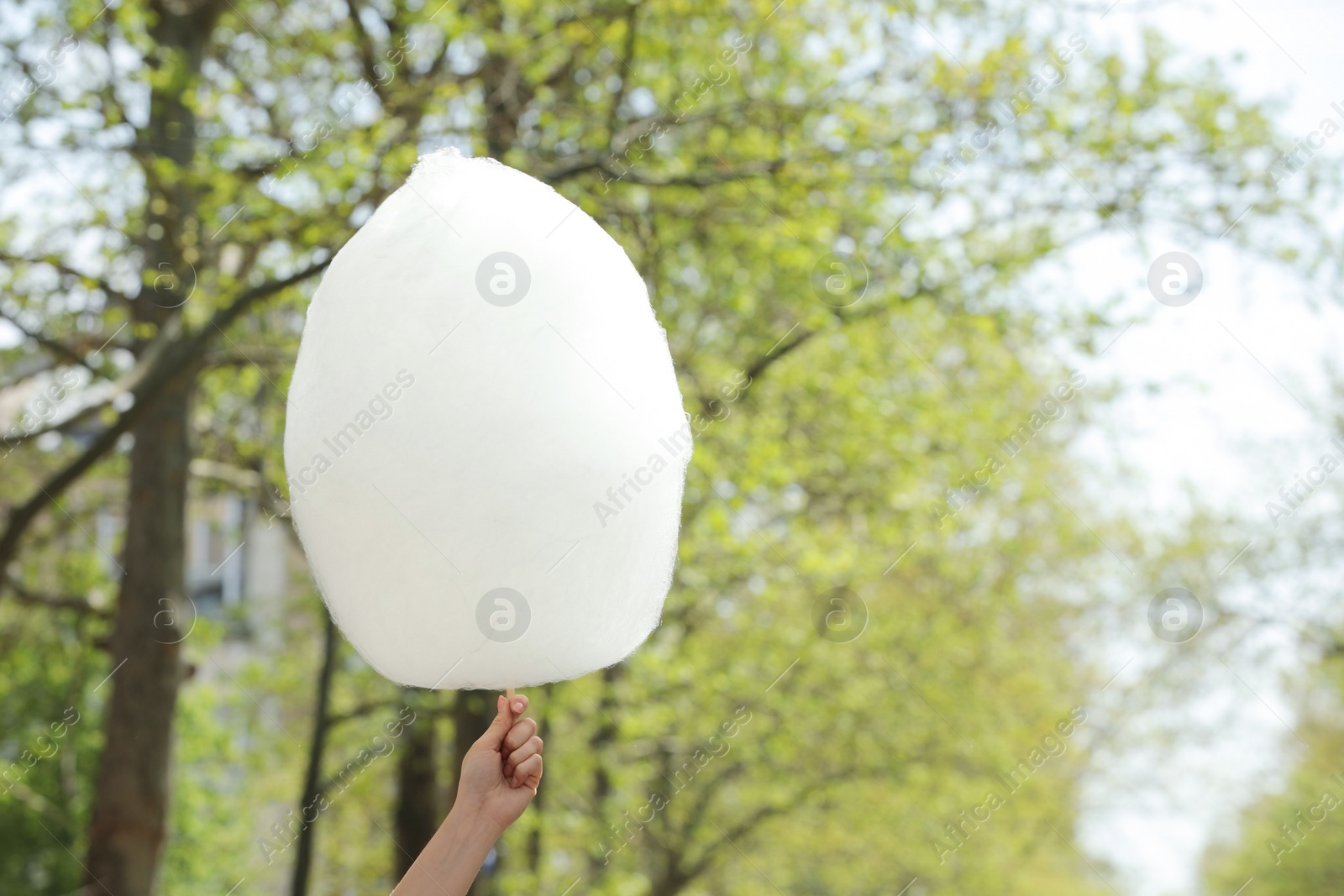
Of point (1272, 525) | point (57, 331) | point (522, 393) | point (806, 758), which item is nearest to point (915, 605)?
point (806, 758)

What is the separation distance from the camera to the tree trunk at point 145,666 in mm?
6320

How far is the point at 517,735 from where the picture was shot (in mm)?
2068

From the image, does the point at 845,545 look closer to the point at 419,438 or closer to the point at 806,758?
the point at 806,758

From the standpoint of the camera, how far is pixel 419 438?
203cm

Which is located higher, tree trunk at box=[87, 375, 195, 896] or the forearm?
the forearm
